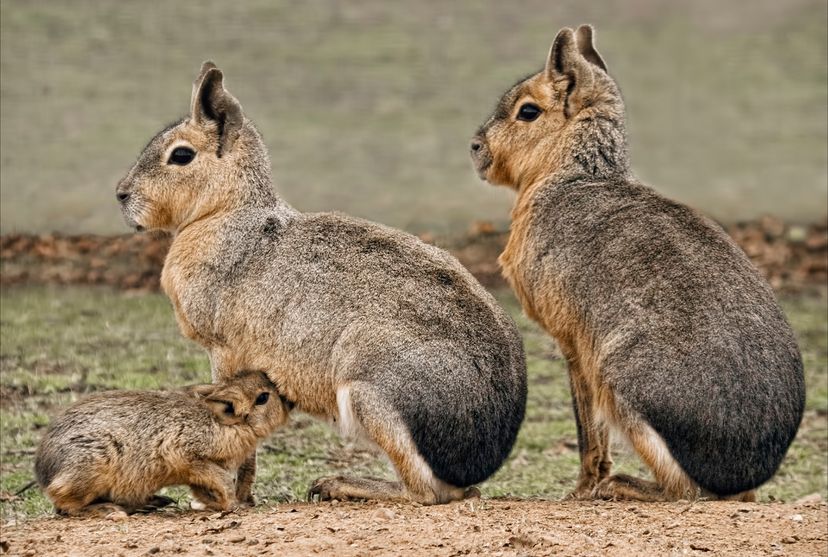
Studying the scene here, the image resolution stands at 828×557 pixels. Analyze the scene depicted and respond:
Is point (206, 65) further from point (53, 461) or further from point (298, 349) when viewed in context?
point (53, 461)

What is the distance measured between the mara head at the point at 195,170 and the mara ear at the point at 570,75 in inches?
71.5

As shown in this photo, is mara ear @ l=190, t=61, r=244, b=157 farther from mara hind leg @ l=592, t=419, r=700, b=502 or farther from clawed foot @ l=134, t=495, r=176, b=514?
mara hind leg @ l=592, t=419, r=700, b=502

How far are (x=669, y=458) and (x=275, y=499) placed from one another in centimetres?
228

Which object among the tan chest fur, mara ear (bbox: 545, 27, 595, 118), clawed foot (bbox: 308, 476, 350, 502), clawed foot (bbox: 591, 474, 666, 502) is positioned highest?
mara ear (bbox: 545, 27, 595, 118)

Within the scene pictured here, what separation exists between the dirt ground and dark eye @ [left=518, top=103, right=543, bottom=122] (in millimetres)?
2320

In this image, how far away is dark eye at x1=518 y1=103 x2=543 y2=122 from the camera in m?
7.66

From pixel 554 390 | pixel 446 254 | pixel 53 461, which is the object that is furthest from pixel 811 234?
pixel 53 461

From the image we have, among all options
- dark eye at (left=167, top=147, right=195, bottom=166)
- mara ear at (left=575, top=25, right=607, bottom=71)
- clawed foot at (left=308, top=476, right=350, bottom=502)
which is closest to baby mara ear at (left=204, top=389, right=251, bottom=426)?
clawed foot at (left=308, top=476, right=350, bottom=502)

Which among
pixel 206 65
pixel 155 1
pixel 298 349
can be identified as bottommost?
pixel 298 349

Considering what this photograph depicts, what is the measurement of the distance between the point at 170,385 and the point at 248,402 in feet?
9.46

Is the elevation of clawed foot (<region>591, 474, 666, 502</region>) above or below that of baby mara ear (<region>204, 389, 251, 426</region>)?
below

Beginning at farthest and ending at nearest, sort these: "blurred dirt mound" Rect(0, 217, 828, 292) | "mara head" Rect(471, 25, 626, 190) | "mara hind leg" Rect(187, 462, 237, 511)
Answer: "blurred dirt mound" Rect(0, 217, 828, 292), "mara head" Rect(471, 25, 626, 190), "mara hind leg" Rect(187, 462, 237, 511)

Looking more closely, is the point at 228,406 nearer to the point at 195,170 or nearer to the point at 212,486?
the point at 212,486

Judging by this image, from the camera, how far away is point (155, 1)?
18.1 meters
